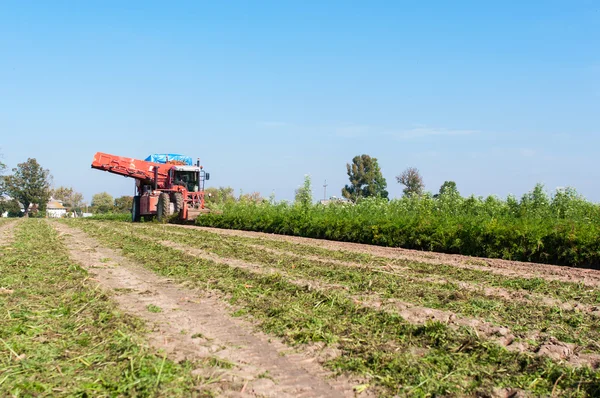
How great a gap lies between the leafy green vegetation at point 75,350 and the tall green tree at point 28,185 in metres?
77.1

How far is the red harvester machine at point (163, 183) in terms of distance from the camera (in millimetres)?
27531

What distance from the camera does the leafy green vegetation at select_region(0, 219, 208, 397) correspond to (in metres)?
3.89

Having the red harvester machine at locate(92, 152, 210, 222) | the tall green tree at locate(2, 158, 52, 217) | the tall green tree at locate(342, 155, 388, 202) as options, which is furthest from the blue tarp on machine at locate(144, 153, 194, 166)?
the tall green tree at locate(2, 158, 52, 217)

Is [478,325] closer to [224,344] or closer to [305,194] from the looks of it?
[224,344]

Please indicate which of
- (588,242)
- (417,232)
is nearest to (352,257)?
(417,232)

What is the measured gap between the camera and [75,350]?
4773mm

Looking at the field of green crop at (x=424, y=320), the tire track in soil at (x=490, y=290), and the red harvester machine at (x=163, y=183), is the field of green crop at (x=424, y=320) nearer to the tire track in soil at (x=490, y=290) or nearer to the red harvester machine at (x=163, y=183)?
the tire track in soil at (x=490, y=290)

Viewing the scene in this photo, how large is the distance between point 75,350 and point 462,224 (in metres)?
12.0

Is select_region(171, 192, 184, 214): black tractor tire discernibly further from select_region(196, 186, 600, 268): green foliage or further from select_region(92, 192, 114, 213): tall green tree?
select_region(92, 192, 114, 213): tall green tree

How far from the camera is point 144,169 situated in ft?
95.7

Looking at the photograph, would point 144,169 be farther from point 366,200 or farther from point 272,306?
point 272,306

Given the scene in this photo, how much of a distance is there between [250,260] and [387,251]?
4441 mm

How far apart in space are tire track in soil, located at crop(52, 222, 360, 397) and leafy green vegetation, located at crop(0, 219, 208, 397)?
0.27 metres

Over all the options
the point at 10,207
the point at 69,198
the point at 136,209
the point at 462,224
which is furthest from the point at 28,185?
the point at 462,224
